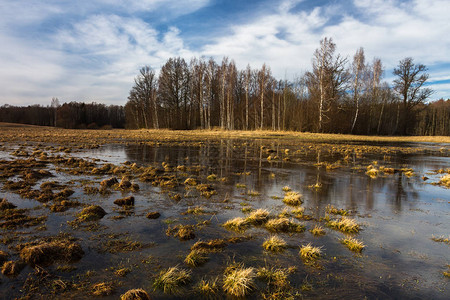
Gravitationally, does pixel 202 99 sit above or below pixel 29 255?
above

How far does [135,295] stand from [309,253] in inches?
122

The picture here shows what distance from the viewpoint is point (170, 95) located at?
190 ft

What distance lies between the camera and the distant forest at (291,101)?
43969mm

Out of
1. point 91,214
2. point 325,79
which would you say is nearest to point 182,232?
point 91,214

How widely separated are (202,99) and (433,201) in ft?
156

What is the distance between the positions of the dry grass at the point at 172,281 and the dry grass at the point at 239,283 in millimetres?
622

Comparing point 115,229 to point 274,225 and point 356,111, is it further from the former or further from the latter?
point 356,111

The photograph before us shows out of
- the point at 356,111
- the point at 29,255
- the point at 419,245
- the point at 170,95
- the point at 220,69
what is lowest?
the point at 419,245

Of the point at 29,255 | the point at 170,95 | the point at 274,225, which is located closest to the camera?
the point at 29,255

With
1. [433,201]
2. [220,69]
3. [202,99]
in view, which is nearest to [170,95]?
[202,99]

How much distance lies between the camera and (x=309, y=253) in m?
4.76

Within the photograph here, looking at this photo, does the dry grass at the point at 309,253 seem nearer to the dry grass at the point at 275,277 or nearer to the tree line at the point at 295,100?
the dry grass at the point at 275,277

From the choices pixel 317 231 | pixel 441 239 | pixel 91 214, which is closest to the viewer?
pixel 441 239

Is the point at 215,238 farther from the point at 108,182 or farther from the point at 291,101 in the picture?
the point at 291,101
